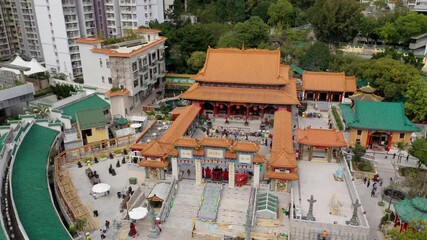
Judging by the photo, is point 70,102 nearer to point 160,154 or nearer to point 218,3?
point 160,154

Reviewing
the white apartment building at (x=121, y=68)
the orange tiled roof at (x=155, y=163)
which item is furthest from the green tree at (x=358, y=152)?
the white apartment building at (x=121, y=68)

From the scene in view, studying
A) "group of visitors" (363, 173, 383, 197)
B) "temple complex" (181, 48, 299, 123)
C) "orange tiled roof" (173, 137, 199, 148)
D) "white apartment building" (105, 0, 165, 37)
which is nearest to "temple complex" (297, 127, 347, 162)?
"group of visitors" (363, 173, 383, 197)

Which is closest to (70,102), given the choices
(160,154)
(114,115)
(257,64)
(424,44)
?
(114,115)

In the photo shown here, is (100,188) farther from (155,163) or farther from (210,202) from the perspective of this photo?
(210,202)

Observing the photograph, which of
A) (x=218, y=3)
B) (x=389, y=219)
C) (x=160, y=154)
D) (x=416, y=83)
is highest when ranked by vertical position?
(x=218, y=3)

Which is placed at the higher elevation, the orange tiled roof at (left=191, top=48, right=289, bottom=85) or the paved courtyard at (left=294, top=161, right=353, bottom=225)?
the orange tiled roof at (left=191, top=48, right=289, bottom=85)

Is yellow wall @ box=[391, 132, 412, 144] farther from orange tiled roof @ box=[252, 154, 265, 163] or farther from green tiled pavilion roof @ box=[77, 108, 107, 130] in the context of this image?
green tiled pavilion roof @ box=[77, 108, 107, 130]
